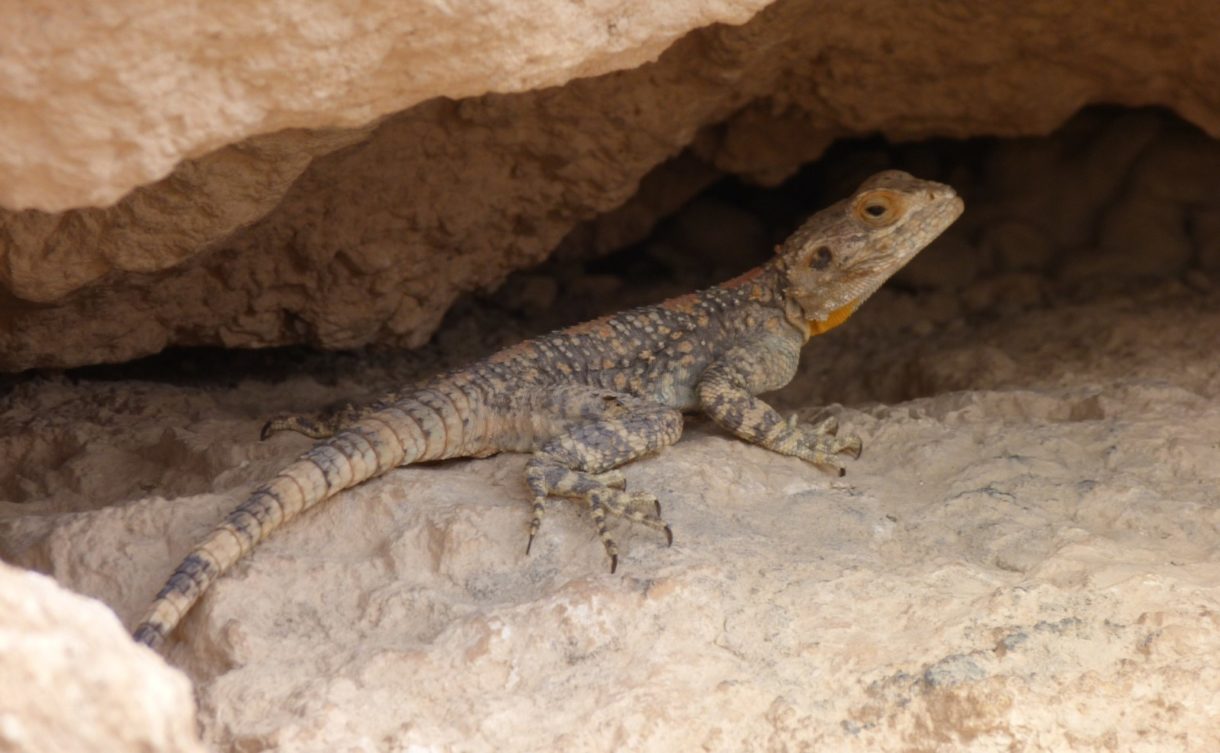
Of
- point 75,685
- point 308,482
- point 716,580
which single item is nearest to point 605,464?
point 716,580

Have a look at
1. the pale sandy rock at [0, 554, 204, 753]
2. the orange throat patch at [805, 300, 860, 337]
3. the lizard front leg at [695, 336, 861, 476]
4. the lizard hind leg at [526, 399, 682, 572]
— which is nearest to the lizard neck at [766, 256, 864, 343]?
the orange throat patch at [805, 300, 860, 337]

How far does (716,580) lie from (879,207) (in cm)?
194

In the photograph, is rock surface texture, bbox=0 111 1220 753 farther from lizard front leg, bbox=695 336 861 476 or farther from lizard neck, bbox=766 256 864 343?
lizard neck, bbox=766 256 864 343

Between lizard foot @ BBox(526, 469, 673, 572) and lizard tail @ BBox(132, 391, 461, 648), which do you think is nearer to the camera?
lizard tail @ BBox(132, 391, 461, 648)

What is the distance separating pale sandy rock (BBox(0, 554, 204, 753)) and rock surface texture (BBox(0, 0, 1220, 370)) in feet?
2.82

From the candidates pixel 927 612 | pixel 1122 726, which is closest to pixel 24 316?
pixel 927 612

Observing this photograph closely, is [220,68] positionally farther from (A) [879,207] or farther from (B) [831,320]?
(B) [831,320]

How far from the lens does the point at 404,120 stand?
157 inches

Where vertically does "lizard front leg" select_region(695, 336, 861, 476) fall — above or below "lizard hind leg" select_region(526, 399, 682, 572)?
below

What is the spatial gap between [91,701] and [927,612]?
70.0 inches

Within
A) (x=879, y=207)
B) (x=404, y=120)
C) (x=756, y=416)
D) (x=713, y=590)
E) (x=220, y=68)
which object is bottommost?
(x=756, y=416)

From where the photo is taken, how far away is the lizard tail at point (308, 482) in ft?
8.00

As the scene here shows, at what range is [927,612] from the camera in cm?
254

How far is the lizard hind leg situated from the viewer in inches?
113
